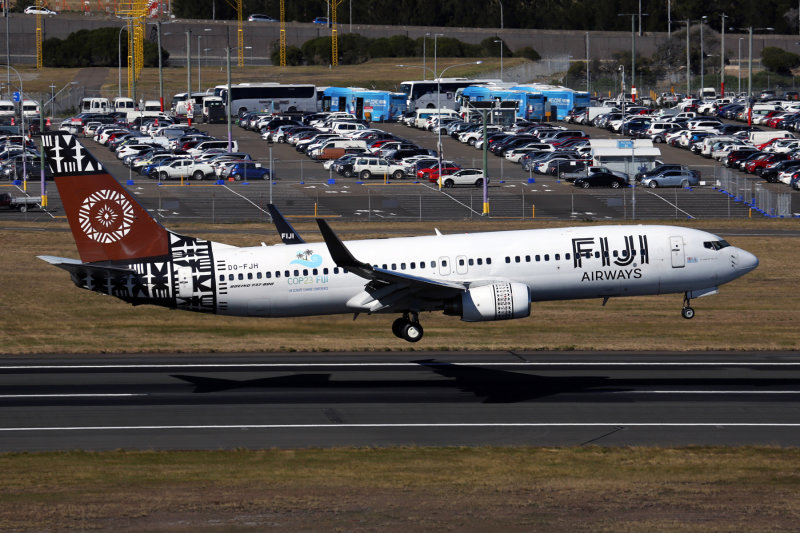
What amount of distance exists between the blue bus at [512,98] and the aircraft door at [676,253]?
399ft

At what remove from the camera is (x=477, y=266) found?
1939 inches

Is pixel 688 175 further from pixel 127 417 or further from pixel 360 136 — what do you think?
pixel 127 417

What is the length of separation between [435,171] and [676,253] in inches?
2954

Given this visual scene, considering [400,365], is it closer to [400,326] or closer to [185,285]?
[400,326]

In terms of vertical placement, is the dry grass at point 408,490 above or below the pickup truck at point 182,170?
below

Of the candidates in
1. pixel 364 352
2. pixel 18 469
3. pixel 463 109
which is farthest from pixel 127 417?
pixel 463 109

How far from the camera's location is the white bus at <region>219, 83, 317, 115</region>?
180750 millimetres

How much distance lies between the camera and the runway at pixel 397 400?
127ft

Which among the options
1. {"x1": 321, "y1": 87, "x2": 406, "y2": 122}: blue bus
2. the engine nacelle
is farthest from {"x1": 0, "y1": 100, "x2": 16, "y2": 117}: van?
the engine nacelle

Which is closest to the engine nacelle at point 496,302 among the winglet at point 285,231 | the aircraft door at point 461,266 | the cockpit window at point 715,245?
the aircraft door at point 461,266

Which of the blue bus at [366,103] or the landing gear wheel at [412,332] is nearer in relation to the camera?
the landing gear wheel at [412,332]

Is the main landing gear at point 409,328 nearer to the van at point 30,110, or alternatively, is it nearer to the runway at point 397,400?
the runway at point 397,400

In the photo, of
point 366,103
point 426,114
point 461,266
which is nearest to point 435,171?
point 426,114

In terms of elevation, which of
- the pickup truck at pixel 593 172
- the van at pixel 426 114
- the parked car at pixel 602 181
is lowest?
the parked car at pixel 602 181
